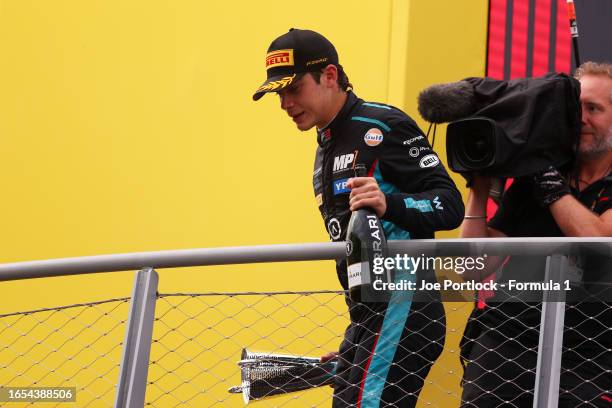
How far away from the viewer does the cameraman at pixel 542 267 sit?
10.2 feet

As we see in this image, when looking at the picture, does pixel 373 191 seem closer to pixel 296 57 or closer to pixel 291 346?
pixel 296 57

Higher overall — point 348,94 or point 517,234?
point 348,94

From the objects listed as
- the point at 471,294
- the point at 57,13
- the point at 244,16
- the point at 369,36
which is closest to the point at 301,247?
the point at 471,294

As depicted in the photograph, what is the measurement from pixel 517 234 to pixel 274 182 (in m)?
2.11

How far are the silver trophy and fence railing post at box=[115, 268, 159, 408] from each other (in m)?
0.36

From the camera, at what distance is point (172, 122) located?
5.64 metres

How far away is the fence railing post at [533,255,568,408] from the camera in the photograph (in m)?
2.92

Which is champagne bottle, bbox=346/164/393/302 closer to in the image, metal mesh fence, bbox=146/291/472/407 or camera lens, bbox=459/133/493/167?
camera lens, bbox=459/133/493/167

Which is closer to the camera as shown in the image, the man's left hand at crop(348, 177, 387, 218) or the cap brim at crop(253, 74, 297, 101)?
the man's left hand at crop(348, 177, 387, 218)

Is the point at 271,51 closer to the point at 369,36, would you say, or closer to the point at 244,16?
the point at 369,36

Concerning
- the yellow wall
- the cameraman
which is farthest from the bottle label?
the yellow wall

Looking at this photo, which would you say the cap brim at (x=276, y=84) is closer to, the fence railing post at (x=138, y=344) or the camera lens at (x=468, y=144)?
the camera lens at (x=468, y=144)

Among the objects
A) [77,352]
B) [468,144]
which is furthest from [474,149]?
[77,352]

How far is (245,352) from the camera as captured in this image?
12.0 ft
